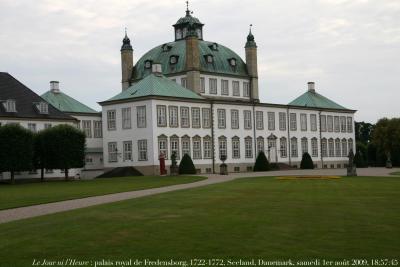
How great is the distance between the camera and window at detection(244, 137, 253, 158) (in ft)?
242

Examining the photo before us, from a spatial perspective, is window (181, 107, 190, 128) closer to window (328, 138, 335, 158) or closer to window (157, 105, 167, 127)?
window (157, 105, 167, 127)

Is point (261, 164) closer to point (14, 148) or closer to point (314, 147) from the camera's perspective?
point (314, 147)

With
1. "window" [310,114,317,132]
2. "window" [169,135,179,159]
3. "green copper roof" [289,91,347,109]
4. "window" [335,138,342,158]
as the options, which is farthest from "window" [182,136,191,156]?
"window" [335,138,342,158]

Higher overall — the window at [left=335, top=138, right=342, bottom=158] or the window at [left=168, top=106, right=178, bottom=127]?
the window at [left=168, top=106, right=178, bottom=127]

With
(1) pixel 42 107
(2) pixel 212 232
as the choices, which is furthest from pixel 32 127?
(2) pixel 212 232

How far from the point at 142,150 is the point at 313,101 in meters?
30.9

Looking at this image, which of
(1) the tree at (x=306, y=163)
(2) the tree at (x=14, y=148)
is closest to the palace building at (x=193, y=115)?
(1) the tree at (x=306, y=163)

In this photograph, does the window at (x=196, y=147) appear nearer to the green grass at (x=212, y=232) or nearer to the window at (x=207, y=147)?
the window at (x=207, y=147)

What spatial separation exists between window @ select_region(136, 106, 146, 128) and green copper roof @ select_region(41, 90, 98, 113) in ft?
44.3

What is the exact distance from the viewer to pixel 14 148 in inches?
2024

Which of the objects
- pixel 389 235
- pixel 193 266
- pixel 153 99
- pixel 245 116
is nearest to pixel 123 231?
pixel 193 266

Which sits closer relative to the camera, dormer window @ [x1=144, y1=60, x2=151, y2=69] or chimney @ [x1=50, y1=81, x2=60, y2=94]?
chimney @ [x1=50, y1=81, x2=60, y2=94]

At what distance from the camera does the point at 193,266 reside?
11844 mm

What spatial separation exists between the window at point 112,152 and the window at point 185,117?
275 inches
